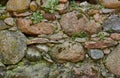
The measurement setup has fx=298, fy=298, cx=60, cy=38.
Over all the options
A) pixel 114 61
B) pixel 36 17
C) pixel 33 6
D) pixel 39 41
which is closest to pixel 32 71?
pixel 39 41

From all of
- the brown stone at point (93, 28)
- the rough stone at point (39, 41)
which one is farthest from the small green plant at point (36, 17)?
the brown stone at point (93, 28)

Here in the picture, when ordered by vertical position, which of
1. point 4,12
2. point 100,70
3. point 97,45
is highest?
point 4,12

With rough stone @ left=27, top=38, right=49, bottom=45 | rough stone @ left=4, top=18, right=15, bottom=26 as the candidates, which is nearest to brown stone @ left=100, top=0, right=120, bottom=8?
rough stone @ left=27, top=38, right=49, bottom=45

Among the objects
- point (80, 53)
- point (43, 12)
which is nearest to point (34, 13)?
point (43, 12)

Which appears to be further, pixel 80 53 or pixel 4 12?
pixel 4 12

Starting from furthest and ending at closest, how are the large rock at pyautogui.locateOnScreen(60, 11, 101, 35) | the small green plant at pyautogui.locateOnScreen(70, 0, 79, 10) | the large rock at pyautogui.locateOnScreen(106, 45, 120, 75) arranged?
the small green plant at pyautogui.locateOnScreen(70, 0, 79, 10) < the large rock at pyautogui.locateOnScreen(60, 11, 101, 35) < the large rock at pyautogui.locateOnScreen(106, 45, 120, 75)

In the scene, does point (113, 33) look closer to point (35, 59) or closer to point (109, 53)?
point (109, 53)

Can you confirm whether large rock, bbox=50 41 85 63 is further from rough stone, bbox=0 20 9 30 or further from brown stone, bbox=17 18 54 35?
rough stone, bbox=0 20 9 30

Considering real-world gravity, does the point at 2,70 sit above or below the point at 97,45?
below
